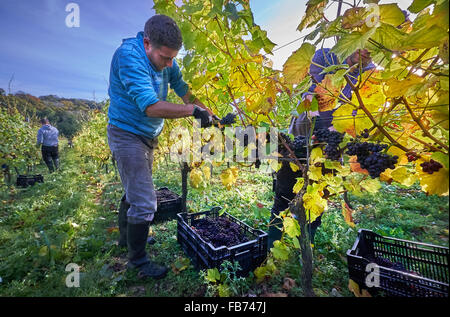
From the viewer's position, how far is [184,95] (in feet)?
7.57

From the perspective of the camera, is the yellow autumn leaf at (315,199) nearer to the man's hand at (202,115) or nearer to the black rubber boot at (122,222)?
the man's hand at (202,115)

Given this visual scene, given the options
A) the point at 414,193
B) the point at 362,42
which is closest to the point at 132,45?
the point at 362,42

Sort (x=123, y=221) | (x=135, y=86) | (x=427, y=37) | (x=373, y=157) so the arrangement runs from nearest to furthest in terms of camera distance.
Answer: (x=427, y=37)
(x=373, y=157)
(x=135, y=86)
(x=123, y=221)

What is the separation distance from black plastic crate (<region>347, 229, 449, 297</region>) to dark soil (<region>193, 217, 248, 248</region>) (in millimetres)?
915

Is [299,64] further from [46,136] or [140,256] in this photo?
[46,136]

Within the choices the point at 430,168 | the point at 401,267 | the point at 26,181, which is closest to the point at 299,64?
the point at 430,168

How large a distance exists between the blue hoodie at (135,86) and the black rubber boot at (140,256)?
859 mm

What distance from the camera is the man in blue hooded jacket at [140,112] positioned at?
1628 mm

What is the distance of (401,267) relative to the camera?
143cm

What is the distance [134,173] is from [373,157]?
1717 millimetres

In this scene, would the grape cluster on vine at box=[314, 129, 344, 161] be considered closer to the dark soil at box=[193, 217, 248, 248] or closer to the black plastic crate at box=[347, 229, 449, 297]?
the black plastic crate at box=[347, 229, 449, 297]

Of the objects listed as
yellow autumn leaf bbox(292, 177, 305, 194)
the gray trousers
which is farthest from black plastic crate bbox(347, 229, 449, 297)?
the gray trousers

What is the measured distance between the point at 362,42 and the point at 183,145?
2.19m

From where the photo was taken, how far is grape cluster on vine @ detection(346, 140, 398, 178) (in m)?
0.82
